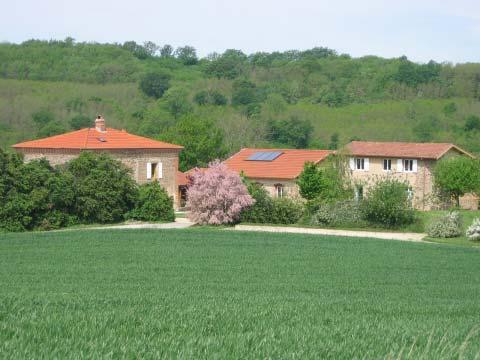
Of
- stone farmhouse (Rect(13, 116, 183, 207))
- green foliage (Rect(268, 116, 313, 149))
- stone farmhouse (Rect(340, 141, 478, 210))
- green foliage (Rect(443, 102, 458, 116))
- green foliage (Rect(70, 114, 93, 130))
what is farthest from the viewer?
green foliage (Rect(443, 102, 458, 116))

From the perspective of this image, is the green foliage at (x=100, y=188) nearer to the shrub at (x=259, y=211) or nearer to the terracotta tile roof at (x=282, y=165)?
the shrub at (x=259, y=211)

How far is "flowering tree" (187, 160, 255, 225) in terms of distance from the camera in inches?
1693

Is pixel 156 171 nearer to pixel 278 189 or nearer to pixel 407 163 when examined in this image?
pixel 278 189

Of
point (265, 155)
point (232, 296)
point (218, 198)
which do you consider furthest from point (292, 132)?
point (232, 296)

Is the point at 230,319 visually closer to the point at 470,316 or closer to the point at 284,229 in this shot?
the point at 470,316

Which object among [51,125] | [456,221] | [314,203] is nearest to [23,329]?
[456,221]

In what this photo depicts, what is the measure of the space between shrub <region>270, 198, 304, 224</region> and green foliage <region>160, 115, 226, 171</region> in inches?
945

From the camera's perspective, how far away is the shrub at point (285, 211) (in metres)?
43.7

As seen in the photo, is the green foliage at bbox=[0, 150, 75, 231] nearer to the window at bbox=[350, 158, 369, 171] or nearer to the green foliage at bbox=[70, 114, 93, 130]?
the window at bbox=[350, 158, 369, 171]


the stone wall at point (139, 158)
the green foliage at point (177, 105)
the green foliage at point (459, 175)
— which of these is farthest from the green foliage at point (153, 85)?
the green foliage at point (459, 175)

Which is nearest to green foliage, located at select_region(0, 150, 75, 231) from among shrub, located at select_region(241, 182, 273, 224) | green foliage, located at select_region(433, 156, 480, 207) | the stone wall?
the stone wall

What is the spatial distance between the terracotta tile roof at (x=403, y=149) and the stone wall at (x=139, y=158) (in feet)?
38.2

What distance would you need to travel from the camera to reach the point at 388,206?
40406mm

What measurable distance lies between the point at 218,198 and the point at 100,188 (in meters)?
6.05
